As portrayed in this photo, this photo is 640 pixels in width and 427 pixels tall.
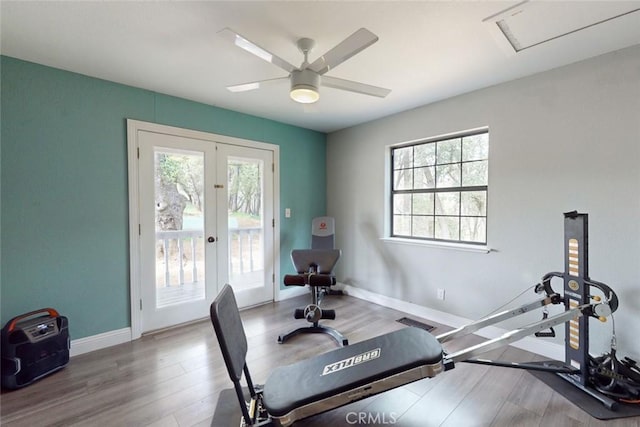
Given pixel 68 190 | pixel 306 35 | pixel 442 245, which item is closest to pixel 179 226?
pixel 68 190

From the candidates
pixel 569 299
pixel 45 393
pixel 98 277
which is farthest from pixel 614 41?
pixel 45 393

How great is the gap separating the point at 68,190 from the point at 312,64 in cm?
236

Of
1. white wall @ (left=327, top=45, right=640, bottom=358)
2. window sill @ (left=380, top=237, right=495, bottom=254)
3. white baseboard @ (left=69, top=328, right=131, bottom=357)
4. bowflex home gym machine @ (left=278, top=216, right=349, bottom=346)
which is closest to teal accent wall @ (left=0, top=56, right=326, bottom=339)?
white baseboard @ (left=69, top=328, right=131, bottom=357)

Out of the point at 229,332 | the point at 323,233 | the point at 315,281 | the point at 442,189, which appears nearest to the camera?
the point at 229,332

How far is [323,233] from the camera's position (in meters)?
3.84

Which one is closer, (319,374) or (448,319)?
(319,374)

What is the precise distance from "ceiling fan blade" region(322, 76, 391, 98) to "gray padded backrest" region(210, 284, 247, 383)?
1511 millimetres

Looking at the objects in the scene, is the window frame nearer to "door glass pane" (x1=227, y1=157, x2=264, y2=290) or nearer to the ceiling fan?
the ceiling fan

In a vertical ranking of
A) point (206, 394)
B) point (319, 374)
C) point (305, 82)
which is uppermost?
point (305, 82)

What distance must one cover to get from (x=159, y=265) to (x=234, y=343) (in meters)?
2.08

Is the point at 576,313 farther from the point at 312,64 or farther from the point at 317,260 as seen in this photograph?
the point at 312,64

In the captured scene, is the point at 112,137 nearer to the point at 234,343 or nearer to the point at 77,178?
the point at 77,178

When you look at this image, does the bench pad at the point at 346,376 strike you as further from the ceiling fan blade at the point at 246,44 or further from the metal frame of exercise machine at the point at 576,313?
the ceiling fan blade at the point at 246,44

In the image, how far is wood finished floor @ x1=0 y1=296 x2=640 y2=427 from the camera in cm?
169
